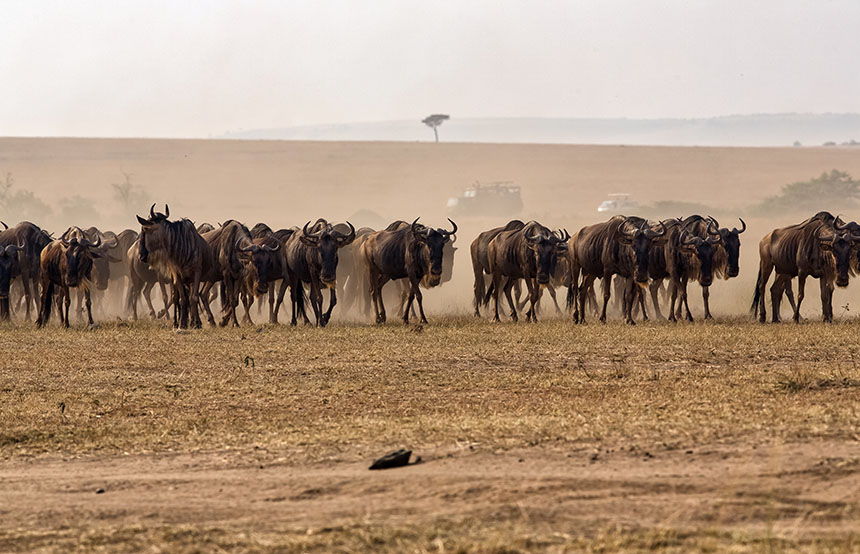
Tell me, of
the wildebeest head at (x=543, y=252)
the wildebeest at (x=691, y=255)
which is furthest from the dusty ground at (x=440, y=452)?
the wildebeest head at (x=543, y=252)

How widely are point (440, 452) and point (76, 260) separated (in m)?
16.4

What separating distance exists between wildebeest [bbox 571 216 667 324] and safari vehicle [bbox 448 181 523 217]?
49.8 metres

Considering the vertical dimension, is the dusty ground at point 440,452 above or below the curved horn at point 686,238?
below

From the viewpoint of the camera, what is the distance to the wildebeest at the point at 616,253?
24047 mm

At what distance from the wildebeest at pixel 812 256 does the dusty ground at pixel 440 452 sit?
6.98 meters

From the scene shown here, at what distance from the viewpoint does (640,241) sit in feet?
79.1

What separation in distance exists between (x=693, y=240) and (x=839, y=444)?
1577 centimetres

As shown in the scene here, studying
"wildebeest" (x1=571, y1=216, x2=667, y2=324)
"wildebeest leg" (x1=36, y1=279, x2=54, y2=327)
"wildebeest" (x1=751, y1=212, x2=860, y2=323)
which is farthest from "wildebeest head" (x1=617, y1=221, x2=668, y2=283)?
"wildebeest leg" (x1=36, y1=279, x2=54, y2=327)

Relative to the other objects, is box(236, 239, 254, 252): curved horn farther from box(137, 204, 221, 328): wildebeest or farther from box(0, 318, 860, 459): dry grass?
box(0, 318, 860, 459): dry grass

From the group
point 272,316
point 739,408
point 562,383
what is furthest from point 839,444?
point 272,316

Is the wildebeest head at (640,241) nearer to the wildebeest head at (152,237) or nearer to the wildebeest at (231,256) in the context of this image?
the wildebeest at (231,256)

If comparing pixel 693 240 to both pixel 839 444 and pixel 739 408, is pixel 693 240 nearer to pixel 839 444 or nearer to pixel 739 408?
pixel 739 408

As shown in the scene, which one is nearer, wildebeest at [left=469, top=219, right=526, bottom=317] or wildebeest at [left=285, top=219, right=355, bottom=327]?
wildebeest at [left=285, top=219, right=355, bottom=327]

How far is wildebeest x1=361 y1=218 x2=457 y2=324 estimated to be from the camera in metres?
24.2
